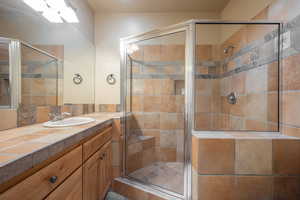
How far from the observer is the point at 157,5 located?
92.8 inches

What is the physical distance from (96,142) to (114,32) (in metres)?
1.92

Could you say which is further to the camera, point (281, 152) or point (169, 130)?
point (169, 130)

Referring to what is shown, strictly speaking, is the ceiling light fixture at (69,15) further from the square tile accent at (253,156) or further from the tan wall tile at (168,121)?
the square tile accent at (253,156)

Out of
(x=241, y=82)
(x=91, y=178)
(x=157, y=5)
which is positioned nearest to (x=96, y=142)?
(x=91, y=178)

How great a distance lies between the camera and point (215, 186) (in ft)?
3.94

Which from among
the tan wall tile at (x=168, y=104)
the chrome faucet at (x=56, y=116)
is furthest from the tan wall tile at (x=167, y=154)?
the chrome faucet at (x=56, y=116)

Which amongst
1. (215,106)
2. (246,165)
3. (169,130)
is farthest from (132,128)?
(246,165)

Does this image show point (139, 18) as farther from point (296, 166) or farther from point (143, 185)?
point (296, 166)

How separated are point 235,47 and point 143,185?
1.86 metres

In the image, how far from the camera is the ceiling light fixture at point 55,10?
1426 millimetres

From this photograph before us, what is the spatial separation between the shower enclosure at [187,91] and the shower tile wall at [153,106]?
0.01m

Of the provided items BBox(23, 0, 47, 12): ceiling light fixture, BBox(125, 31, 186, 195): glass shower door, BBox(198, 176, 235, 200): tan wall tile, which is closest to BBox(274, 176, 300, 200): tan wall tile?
BBox(198, 176, 235, 200): tan wall tile

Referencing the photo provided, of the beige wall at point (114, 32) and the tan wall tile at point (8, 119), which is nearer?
the tan wall tile at point (8, 119)

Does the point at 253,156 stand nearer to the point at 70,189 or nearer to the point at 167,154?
the point at 167,154
